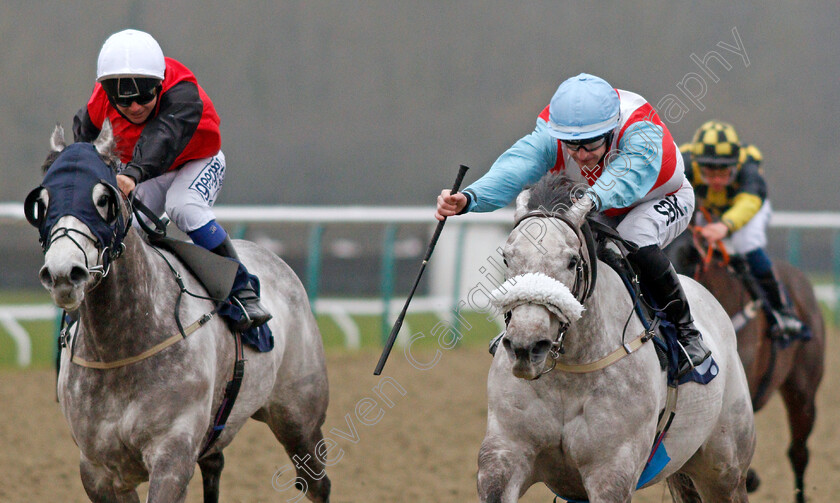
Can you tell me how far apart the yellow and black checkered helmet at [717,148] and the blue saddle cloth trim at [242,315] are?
3.30 metres

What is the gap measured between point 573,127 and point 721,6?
64.4ft

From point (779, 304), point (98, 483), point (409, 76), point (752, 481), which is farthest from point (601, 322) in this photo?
point (409, 76)

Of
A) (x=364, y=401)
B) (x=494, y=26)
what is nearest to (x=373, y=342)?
(x=364, y=401)

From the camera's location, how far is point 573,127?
11.9 ft

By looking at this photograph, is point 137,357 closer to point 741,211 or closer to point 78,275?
point 78,275

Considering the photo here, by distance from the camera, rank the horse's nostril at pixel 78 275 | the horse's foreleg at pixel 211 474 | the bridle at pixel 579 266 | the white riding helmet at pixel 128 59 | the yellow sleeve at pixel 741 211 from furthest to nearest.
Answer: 1. the yellow sleeve at pixel 741 211
2. the horse's foreleg at pixel 211 474
3. the white riding helmet at pixel 128 59
4. the bridle at pixel 579 266
5. the horse's nostril at pixel 78 275

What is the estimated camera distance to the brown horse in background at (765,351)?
6.21 meters

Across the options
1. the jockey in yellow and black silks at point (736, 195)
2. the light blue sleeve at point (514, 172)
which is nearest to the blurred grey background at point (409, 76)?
the jockey in yellow and black silks at point (736, 195)

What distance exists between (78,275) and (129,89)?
3.51ft

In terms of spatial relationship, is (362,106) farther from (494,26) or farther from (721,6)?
(721,6)

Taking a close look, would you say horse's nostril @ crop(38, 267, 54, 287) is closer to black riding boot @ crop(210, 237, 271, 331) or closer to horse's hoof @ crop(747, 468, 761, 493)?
black riding boot @ crop(210, 237, 271, 331)

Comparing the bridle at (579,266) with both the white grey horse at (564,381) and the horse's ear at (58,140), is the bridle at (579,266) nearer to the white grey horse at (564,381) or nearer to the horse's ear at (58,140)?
the white grey horse at (564,381)

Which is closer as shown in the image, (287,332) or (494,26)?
(287,332)

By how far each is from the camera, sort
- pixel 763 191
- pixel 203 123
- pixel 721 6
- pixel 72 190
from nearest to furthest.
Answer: pixel 72 190
pixel 203 123
pixel 763 191
pixel 721 6
